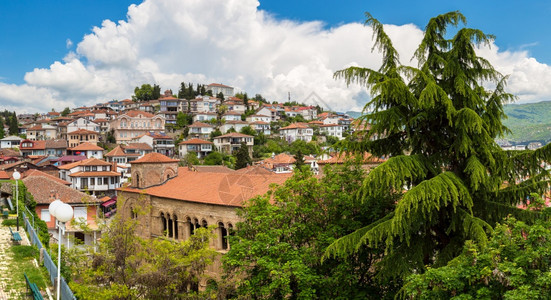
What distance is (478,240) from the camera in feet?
30.8

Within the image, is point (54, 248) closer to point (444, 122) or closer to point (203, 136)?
point (444, 122)

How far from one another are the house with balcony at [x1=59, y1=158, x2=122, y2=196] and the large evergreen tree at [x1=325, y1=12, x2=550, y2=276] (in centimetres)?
4988

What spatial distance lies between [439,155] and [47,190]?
3698 centimetres

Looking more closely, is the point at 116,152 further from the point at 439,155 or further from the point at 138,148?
the point at 439,155

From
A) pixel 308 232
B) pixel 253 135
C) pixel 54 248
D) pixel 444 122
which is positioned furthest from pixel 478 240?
pixel 253 135

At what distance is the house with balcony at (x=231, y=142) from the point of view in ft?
280

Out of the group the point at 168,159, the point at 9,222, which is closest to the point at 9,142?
the point at 168,159

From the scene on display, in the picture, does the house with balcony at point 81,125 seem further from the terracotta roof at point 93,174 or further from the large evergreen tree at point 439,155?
the large evergreen tree at point 439,155

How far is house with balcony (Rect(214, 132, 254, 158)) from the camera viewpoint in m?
85.3

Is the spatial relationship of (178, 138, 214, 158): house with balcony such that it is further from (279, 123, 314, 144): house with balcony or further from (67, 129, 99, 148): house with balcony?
(279, 123, 314, 144): house with balcony

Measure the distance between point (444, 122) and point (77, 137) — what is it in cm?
8968

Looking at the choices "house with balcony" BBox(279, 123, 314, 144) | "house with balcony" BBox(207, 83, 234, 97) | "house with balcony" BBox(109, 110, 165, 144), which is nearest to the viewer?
"house with balcony" BBox(109, 110, 165, 144)

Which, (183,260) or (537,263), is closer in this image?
(537,263)

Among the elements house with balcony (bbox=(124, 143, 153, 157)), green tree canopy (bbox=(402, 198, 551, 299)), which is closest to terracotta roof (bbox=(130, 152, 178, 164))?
green tree canopy (bbox=(402, 198, 551, 299))
